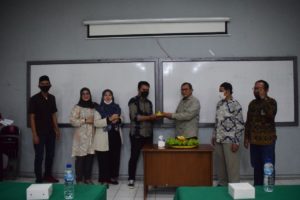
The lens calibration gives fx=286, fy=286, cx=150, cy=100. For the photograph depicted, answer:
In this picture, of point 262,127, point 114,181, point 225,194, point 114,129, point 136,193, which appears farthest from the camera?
point 114,181

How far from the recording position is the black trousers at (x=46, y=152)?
4.54 m

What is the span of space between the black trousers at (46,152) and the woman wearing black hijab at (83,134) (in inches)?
19.6

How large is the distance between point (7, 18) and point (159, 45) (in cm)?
280

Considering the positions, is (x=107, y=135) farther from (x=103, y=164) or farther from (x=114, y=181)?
(x=114, y=181)

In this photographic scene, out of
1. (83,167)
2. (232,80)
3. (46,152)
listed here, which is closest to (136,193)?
(83,167)

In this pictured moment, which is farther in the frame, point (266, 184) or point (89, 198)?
point (266, 184)

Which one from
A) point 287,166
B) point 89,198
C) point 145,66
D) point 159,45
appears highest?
point 159,45

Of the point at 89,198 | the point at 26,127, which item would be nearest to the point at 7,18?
the point at 26,127

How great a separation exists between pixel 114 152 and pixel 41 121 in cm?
126

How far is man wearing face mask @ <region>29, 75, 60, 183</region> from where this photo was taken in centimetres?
450

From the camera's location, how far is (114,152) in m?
4.66

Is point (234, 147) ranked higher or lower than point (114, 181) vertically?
higher

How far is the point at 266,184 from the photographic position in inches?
88.9

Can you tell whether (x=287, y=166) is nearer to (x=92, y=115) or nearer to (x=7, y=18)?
(x=92, y=115)
